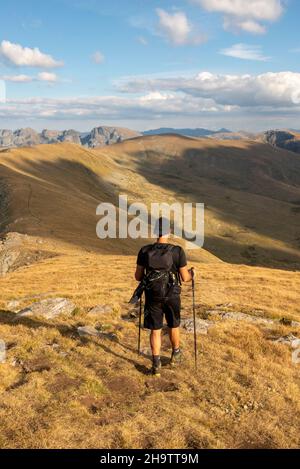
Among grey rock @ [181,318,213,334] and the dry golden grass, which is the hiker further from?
grey rock @ [181,318,213,334]

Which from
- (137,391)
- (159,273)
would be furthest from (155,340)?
(159,273)

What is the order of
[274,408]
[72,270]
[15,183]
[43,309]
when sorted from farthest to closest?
1. [15,183]
2. [72,270]
3. [43,309]
4. [274,408]

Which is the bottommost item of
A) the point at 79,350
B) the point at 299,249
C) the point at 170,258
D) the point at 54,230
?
the point at 299,249

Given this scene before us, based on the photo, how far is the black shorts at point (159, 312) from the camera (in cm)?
1136

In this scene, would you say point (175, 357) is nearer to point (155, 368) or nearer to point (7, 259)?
point (155, 368)

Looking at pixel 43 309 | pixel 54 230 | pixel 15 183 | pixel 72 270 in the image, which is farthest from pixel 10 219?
pixel 43 309

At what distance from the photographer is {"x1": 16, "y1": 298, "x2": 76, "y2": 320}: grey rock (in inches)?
693

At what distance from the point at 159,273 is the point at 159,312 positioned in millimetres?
1145

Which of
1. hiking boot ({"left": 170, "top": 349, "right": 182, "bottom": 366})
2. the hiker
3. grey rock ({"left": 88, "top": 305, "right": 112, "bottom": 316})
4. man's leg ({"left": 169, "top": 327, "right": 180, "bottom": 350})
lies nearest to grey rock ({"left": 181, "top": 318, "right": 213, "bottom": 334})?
hiking boot ({"left": 170, "top": 349, "right": 182, "bottom": 366})

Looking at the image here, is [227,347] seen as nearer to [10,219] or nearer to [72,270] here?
[72,270]

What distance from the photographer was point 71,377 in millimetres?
11328

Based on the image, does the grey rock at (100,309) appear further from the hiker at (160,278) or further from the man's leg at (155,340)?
the hiker at (160,278)

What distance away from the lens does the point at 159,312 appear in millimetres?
11391

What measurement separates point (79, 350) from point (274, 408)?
21.0 ft
